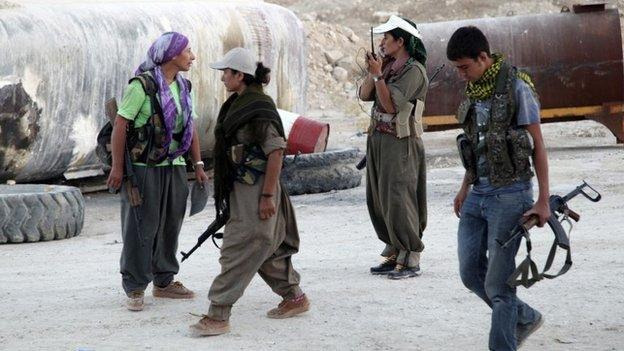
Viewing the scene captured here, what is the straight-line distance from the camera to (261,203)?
6.78 meters

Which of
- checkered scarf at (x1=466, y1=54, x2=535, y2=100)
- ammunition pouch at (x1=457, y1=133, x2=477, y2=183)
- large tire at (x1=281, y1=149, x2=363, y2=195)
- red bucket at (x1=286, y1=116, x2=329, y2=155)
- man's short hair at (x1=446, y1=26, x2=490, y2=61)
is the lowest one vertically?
large tire at (x1=281, y1=149, x2=363, y2=195)

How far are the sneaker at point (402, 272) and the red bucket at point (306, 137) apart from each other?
2263mm

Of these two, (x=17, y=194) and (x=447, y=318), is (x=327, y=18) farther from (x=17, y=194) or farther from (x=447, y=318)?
(x=447, y=318)

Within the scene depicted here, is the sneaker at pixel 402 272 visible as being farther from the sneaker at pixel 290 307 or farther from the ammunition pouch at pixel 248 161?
the ammunition pouch at pixel 248 161

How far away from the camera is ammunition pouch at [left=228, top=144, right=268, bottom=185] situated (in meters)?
6.81

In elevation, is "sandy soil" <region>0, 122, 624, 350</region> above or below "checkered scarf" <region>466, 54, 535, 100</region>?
below

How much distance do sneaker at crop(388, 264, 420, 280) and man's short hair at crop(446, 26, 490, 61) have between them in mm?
2756

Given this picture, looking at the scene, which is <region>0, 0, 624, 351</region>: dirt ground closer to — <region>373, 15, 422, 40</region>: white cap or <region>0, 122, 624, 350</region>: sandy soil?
<region>0, 122, 624, 350</region>: sandy soil

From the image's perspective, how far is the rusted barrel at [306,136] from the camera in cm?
1045

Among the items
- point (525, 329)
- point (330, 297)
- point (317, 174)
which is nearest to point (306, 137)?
point (317, 174)

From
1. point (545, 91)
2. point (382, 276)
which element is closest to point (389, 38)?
point (382, 276)

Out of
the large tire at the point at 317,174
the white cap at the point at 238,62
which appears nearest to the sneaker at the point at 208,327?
the white cap at the point at 238,62

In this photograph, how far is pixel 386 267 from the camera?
8484 mm

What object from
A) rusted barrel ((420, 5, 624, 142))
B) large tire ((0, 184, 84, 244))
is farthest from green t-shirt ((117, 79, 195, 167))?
rusted barrel ((420, 5, 624, 142))
